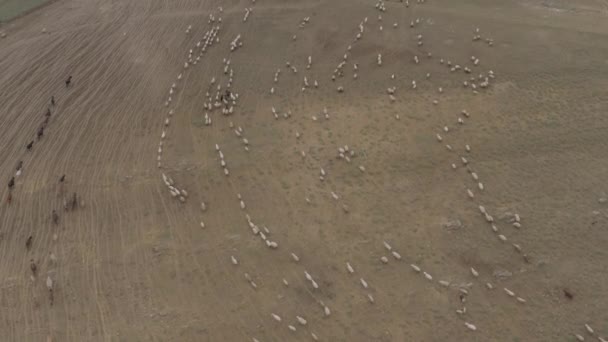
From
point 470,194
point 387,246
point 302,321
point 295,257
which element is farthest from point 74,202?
point 470,194

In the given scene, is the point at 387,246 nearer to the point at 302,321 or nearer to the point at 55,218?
the point at 302,321

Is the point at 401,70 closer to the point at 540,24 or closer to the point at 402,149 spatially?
the point at 402,149

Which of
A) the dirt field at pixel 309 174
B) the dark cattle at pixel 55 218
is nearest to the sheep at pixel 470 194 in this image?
the dirt field at pixel 309 174

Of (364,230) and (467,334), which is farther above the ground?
(364,230)

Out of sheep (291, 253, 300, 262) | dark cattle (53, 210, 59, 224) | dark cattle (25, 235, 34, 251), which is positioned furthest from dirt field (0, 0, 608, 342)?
sheep (291, 253, 300, 262)

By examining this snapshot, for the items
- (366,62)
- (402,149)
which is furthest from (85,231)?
(366,62)

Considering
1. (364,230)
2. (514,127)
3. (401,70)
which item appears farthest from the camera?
(401,70)

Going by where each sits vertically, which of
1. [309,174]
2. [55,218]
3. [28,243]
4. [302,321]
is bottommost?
[302,321]

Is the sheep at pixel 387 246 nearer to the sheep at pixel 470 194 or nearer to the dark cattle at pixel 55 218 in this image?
the sheep at pixel 470 194
